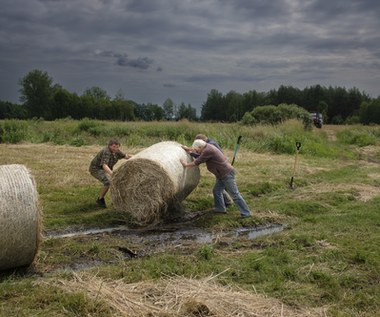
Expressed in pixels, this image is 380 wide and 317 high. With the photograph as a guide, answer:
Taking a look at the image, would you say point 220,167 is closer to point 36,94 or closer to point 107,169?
point 107,169

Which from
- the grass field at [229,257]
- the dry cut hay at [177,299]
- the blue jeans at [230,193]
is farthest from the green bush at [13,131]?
the dry cut hay at [177,299]

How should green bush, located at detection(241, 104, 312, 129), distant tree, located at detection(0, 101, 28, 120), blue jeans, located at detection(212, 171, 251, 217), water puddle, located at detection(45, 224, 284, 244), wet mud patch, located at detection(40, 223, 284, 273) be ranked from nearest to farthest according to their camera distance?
wet mud patch, located at detection(40, 223, 284, 273), water puddle, located at detection(45, 224, 284, 244), blue jeans, located at detection(212, 171, 251, 217), green bush, located at detection(241, 104, 312, 129), distant tree, located at detection(0, 101, 28, 120)

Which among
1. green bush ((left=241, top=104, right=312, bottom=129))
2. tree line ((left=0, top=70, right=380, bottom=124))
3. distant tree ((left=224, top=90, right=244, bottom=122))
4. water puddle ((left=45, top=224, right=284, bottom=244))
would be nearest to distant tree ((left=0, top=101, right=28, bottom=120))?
tree line ((left=0, top=70, right=380, bottom=124))

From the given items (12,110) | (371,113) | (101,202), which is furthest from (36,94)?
(101,202)

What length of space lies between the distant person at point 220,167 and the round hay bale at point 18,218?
4.67 meters

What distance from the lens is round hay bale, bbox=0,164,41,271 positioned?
655 centimetres

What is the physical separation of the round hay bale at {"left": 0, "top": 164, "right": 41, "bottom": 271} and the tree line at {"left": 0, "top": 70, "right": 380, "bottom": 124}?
66115 millimetres

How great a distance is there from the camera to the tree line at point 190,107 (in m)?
80.7

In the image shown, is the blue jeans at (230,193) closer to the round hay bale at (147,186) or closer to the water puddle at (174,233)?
the water puddle at (174,233)

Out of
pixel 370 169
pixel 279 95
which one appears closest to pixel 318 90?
pixel 279 95

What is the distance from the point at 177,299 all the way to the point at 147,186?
465cm

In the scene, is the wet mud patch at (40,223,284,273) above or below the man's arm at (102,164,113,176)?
below

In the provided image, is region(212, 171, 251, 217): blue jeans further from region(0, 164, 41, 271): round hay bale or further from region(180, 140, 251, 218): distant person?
region(0, 164, 41, 271): round hay bale

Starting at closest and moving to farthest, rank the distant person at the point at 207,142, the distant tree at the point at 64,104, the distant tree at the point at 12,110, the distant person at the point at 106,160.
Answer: the distant person at the point at 106,160 < the distant person at the point at 207,142 < the distant tree at the point at 64,104 < the distant tree at the point at 12,110
